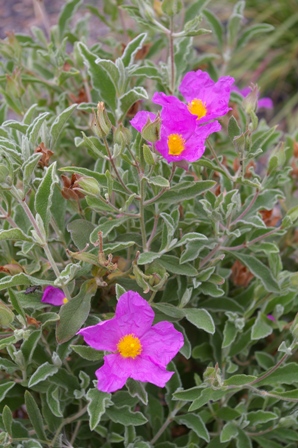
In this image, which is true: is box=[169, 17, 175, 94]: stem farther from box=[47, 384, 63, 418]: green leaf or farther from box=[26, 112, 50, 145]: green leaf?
box=[47, 384, 63, 418]: green leaf

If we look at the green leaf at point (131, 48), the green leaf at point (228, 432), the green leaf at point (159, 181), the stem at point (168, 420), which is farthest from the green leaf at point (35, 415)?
the green leaf at point (131, 48)

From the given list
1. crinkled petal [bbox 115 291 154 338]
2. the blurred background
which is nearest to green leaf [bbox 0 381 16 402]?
crinkled petal [bbox 115 291 154 338]

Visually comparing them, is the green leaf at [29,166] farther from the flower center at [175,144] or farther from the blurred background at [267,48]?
the blurred background at [267,48]

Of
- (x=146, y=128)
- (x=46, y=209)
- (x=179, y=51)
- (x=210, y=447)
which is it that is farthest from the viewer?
(x=179, y=51)

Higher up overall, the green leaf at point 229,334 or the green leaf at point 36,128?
the green leaf at point 36,128

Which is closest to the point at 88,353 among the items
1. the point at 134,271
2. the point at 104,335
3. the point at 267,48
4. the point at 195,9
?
the point at 104,335

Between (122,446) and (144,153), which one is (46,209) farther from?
(122,446)

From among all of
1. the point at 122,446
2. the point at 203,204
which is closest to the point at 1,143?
the point at 203,204
